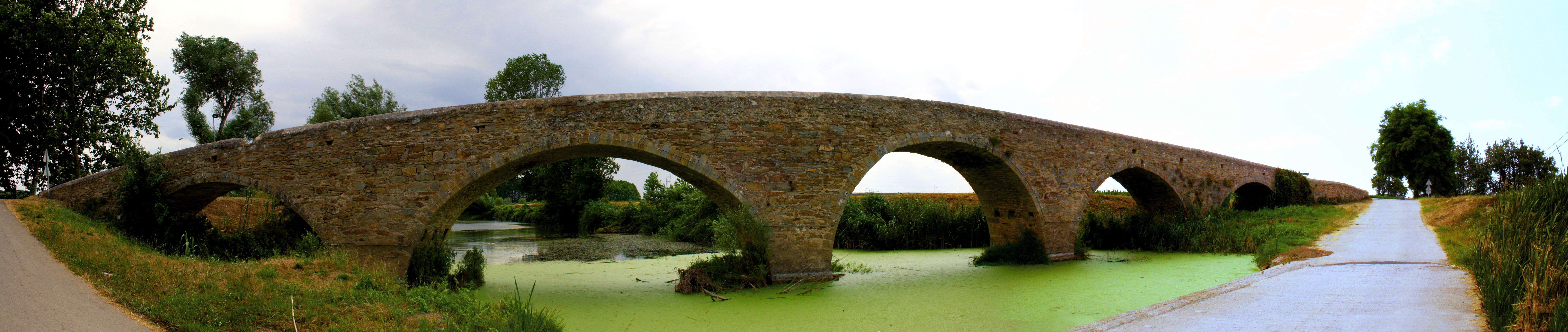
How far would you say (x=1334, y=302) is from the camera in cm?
544

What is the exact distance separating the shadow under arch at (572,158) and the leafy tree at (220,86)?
771 inches

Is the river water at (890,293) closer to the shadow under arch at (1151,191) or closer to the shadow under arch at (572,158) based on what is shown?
the shadow under arch at (572,158)

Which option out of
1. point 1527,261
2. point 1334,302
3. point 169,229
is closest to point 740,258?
point 1334,302

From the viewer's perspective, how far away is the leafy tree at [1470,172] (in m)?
23.8

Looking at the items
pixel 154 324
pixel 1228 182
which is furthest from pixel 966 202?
pixel 154 324

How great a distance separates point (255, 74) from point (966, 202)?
25541 millimetres

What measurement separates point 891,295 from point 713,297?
2.10m

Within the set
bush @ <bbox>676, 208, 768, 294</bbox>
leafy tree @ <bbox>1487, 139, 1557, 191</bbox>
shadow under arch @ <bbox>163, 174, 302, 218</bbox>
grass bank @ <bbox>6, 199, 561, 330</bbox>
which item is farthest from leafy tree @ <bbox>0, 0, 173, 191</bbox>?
leafy tree @ <bbox>1487, 139, 1557, 191</bbox>

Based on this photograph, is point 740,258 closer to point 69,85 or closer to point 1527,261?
point 1527,261

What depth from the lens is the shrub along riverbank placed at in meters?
3.39

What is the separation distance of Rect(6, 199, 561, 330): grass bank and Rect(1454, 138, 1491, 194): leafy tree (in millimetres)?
31161

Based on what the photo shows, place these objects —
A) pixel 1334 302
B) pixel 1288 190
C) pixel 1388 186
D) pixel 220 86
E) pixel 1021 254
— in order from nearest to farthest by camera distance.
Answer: pixel 1334 302 < pixel 1021 254 < pixel 1288 190 < pixel 220 86 < pixel 1388 186

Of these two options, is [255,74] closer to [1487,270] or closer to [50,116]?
[50,116]

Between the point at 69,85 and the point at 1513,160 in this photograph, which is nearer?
the point at 69,85
